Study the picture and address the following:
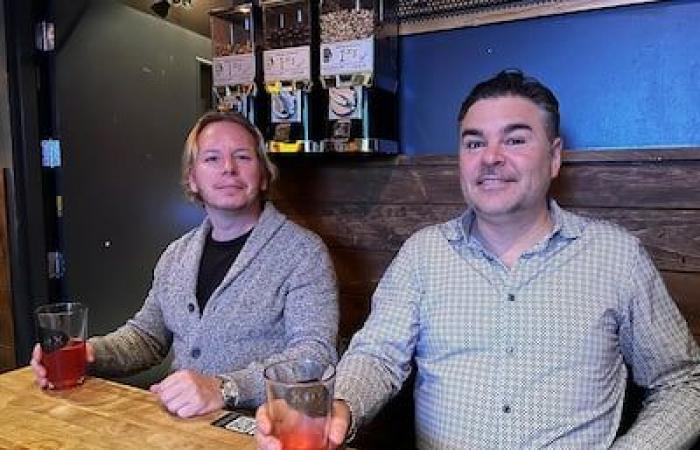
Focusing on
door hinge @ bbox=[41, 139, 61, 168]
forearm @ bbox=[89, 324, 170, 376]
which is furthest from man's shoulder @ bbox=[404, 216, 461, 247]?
door hinge @ bbox=[41, 139, 61, 168]

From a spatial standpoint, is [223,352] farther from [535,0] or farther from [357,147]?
[535,0]

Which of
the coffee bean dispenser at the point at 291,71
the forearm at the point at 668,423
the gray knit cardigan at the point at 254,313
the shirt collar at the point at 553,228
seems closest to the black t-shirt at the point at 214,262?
the gray knit cardigan at the point at 254,313

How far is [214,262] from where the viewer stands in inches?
67.5

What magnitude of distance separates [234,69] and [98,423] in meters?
1.23

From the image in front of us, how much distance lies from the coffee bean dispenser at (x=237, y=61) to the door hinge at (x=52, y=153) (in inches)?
40.8

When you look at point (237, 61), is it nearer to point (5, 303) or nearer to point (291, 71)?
point (291, 71)

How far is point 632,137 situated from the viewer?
1.59 metres

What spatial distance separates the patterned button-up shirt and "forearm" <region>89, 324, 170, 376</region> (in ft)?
2.06

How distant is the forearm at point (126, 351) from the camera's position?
5.03ft

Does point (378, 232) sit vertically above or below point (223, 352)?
above

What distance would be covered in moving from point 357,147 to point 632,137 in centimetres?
73

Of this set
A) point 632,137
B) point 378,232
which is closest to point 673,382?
point 632,137

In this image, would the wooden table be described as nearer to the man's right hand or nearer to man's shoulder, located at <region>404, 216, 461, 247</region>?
the man's right hand

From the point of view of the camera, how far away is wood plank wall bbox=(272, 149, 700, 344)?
1501 millimetres
